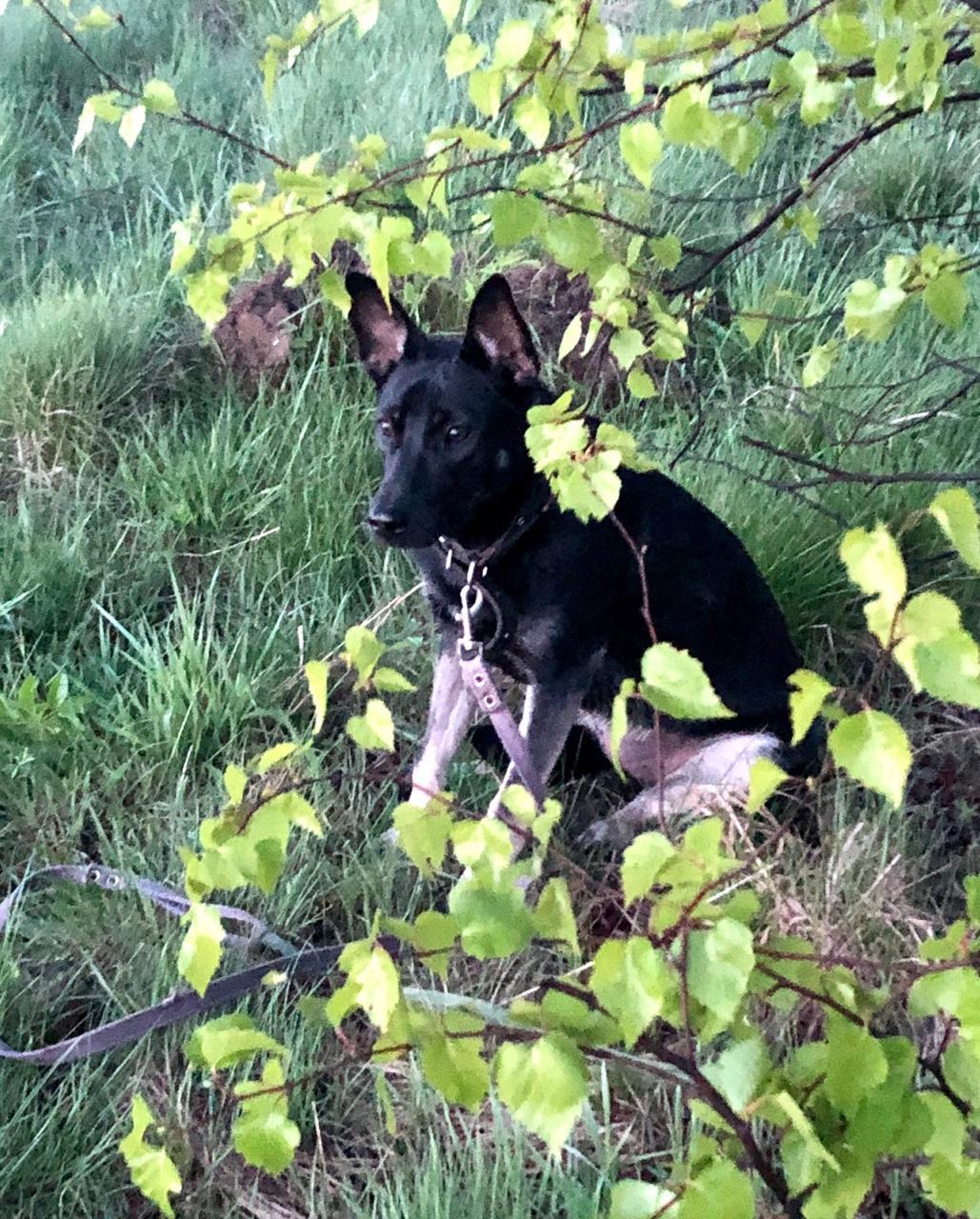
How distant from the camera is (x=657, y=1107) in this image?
187cm

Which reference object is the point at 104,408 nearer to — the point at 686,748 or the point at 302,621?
the point at 302,621

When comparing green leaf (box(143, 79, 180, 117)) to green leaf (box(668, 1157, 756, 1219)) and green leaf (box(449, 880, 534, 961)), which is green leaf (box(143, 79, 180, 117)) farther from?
green leaf (box(668, 1157, 756, 1219))

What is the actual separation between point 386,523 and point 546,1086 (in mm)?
1573

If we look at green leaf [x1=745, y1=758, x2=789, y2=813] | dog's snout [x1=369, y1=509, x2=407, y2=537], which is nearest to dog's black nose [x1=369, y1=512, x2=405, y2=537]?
dog's snout [x1=369, y1=509, x2=407, y2=537]

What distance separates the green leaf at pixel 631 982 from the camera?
82 cm

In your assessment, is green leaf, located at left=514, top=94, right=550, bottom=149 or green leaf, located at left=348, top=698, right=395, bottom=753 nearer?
green leaf, located at left=348, top=698, right=395, bottom=753

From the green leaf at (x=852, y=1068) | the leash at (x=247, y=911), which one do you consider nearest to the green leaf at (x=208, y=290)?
the leash at (x=247, y=911)

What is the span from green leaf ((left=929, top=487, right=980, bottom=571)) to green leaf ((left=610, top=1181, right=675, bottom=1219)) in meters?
0.57

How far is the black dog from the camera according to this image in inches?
95.0

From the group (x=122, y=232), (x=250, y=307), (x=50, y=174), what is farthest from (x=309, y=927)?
(x=50, y=174)

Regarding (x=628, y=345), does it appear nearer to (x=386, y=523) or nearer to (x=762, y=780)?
(x=386, y=523)

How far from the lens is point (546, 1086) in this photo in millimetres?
824

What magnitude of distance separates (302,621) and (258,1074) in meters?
1.29

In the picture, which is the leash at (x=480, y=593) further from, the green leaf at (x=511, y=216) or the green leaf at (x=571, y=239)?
the green leaf at (x=511, y=216)
